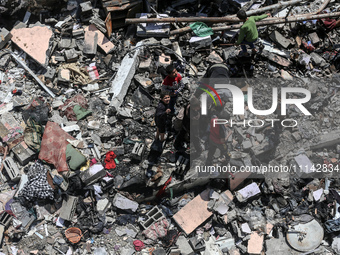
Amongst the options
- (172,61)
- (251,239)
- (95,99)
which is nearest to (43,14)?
(95,99)

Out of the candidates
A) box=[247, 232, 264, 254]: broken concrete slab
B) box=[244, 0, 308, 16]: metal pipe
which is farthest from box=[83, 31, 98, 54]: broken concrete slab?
box=[247, 232, 264, 254]: broken concrete slab

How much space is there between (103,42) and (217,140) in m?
4.09

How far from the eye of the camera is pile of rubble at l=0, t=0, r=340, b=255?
21.2 feet

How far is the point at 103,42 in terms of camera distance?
8188 millimetres

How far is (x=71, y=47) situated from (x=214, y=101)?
163 inches

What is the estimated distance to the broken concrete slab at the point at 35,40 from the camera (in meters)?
7.81

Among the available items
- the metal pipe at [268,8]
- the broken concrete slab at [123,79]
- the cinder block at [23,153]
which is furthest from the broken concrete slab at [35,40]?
the metal pipe at [268,8]

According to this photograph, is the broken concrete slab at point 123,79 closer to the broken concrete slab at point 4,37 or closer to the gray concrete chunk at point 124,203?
the gray concrete chunk at point 124,203

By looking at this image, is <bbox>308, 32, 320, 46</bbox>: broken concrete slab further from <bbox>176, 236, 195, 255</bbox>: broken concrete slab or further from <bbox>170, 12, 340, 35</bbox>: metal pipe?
<bbox>176, 236, 195, 255</bbox>: broken concrete slab

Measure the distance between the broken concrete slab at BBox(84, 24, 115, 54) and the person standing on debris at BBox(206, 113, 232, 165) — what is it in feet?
11.4

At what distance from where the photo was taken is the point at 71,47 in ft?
26.6

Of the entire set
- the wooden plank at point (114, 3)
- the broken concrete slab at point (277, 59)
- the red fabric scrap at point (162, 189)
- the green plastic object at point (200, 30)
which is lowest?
the red fabric scrap at point (162, 189)

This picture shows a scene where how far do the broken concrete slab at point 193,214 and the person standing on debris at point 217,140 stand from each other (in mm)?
892

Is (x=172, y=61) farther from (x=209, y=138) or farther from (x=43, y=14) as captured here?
(x=43, y=14)
